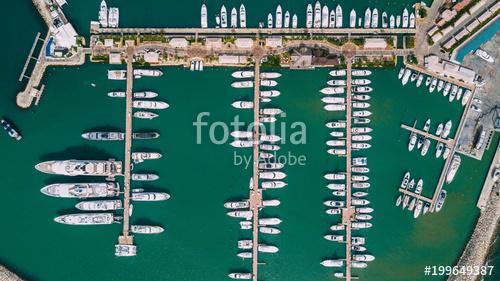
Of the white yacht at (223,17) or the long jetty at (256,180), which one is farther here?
the white yacht at (223,17)

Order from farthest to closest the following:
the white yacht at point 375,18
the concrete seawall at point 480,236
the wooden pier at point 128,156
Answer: the concrete seawall at point 480,236 → the white yacht at point 375,18 → the wooden pier at point 128,156

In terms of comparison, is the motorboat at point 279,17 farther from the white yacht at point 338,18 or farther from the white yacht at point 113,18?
the white yacht at point 113,18

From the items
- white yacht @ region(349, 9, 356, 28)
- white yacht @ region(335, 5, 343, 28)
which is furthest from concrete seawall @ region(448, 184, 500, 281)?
white yacht @ region(335, 5, 343, 28)

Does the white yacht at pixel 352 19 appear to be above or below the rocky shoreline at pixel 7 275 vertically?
above

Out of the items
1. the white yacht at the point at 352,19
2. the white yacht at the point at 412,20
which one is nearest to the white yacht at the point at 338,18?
the white yacht at the point at 352,19

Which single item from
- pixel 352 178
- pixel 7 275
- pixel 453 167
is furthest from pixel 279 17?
pixel 7 275

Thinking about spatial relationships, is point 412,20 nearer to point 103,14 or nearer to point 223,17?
point 223,17
